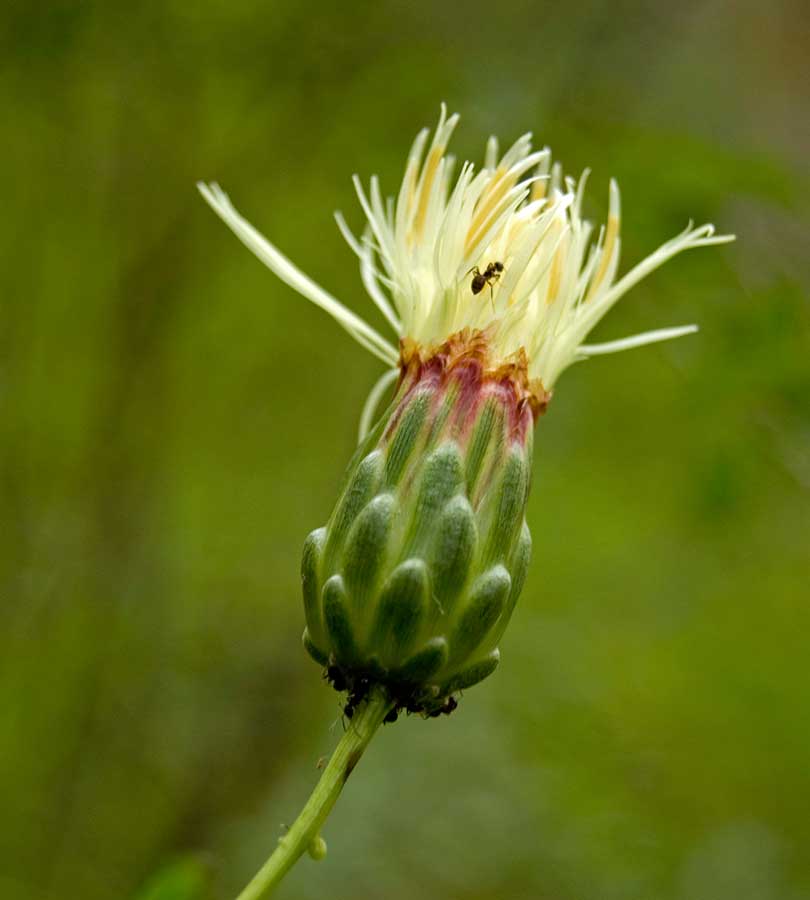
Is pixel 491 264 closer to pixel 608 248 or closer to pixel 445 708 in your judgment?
pixel 608 248

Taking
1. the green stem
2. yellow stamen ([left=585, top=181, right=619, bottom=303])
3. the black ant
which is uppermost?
yellow stamen ([left=585, top=181, right=619, bottom=303])

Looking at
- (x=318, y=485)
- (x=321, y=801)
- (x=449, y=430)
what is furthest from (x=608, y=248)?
(x=318, y=485)

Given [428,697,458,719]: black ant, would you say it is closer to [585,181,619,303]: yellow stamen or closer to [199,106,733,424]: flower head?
[199,106,733,424]: flower head

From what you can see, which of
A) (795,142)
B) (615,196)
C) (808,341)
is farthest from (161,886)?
(795,142)

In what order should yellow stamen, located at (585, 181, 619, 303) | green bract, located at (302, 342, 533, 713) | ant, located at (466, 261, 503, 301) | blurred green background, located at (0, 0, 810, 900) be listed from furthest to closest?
blurred green background, located at (0, 0, 810, 900) < yellow stamen, located at (585, 181, 619, 303) < ant, located at (466, 261, 503, 301) < green bract, located at (302, 342, 533, 713)

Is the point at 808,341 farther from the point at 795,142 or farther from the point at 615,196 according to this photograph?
the point at 795,142

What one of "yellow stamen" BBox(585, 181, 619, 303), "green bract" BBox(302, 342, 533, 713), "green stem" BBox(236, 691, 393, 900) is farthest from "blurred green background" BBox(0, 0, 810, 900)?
"green stem" BBox(236, 691, 393, 900)
